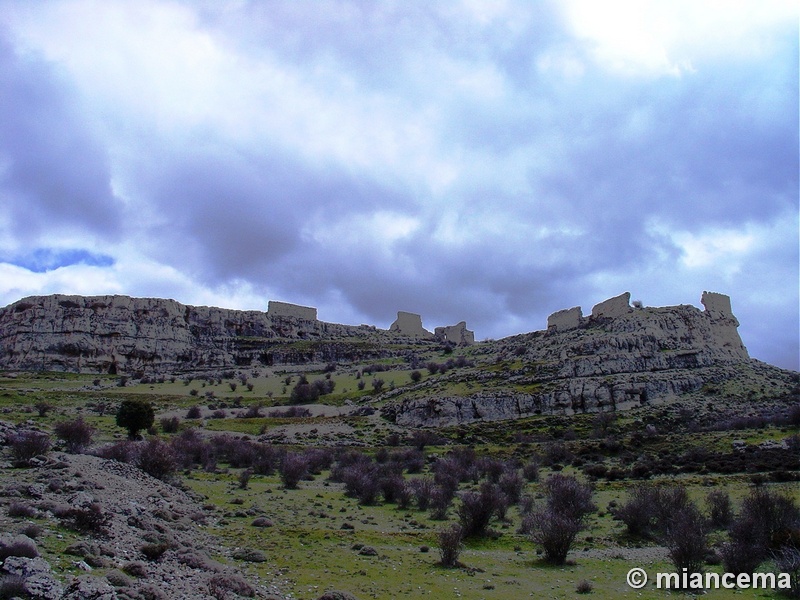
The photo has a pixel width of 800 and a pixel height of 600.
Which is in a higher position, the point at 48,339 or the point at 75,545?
the point at 48,339

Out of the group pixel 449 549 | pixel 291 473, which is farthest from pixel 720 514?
pixel 291 473

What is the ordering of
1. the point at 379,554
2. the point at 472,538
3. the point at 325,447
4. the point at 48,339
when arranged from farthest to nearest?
the point at 48,339
the point at 325,447
the point at 472,538
the point at 379,554

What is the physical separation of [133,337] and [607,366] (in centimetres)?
6983

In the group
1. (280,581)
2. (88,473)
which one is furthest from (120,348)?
(280,581)

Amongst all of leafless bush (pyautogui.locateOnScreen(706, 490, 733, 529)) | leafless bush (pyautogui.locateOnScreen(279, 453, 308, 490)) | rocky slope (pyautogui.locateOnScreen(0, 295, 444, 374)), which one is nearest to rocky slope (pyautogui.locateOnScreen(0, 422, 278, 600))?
leafless bush (pyautogui.locateOnScreen(279, 453, 308, 490))

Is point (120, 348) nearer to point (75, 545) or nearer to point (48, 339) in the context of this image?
point (48, 339)

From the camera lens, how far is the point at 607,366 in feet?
187

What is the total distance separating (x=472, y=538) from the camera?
19.2 m

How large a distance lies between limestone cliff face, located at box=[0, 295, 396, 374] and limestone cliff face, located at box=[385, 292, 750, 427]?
4105 cm

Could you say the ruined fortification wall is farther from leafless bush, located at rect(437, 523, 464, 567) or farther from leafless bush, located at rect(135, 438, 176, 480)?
leafless bush, located at rect(437, 523, 464, 567)

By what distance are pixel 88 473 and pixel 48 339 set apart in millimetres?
75930

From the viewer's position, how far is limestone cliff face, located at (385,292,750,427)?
52.6 meters

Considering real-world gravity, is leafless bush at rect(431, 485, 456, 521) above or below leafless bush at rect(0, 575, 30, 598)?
below

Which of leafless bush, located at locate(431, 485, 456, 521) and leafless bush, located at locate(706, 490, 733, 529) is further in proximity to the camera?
leafless bush, located at locate(431, 485, 456, 521)
